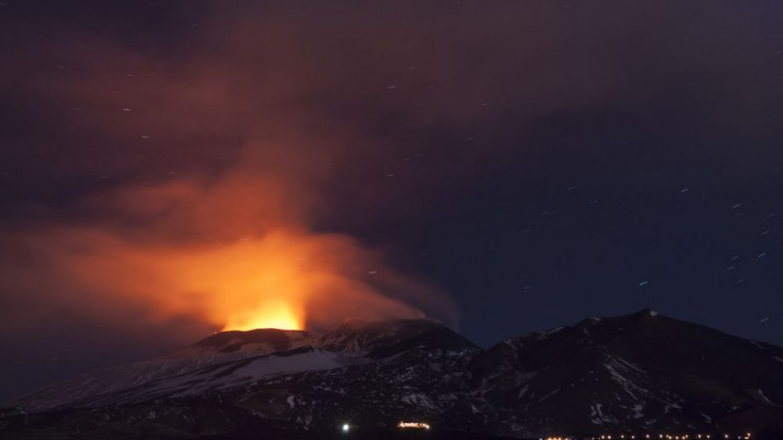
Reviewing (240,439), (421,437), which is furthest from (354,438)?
(240,439)

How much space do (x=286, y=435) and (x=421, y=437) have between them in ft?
110

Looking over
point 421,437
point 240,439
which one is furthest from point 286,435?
point 421,437

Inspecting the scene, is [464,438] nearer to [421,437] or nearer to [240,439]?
[421,437]

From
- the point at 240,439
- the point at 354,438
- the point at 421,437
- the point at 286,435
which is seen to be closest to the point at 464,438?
the point at 421,437

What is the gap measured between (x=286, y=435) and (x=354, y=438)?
1708 cm

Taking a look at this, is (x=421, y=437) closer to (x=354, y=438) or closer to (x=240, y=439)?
(x=354, y=438)

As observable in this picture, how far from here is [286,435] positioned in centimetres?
19288

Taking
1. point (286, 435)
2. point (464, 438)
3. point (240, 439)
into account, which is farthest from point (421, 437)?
point (240, 439)

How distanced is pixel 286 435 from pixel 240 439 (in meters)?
13.0

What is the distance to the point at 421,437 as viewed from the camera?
19588 cm

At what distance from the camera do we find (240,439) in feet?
646

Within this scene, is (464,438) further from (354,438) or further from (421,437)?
(354,438)

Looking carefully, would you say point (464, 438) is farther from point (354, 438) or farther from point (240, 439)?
point (240, 439)
